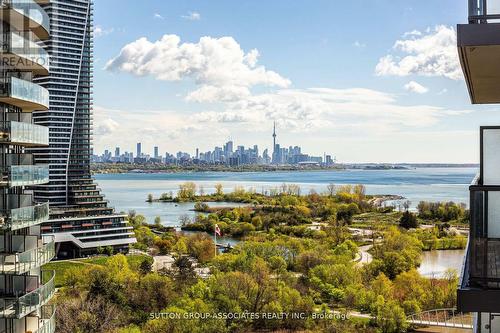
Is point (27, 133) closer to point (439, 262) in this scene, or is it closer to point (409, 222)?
point (439, 262)

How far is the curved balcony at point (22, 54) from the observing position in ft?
20.4

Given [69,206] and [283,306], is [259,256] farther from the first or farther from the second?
[69,206]

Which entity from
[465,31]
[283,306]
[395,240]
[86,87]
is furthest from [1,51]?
[86,87]

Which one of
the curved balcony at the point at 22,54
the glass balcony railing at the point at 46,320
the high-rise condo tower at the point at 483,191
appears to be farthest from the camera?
the glass balcony railing at the point at 46,320

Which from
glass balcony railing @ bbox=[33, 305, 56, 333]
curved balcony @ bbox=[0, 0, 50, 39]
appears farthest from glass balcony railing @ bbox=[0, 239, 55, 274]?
curved balcony @ bbox=[0, 0, 50, 39]

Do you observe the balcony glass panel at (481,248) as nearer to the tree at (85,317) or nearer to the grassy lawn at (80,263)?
the tree at (85,317)

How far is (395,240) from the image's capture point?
29.3 meters

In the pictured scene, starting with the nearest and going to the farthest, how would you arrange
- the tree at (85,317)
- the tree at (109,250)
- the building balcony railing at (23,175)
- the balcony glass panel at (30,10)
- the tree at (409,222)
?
1. the balcony glass panel at (30,10)
2. the building balcony railing at (23,175)
3. the tree at (85,317)
4. the tree at (109,250)
5. the tree at (409,222)

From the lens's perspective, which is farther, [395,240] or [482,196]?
[395,240]

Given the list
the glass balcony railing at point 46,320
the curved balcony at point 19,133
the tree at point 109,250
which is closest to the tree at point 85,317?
the glass balcony railing at point 46,320

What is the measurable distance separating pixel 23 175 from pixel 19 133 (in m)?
0.50

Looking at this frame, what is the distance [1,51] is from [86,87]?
98.8 ft

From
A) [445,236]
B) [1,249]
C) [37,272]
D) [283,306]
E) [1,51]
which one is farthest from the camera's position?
[445,236]

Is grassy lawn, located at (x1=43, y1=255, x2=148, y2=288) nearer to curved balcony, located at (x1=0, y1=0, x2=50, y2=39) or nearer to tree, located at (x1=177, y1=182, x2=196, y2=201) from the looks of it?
curved balcony, located at (x1=0, y1=0, x2=50, y2=39)
